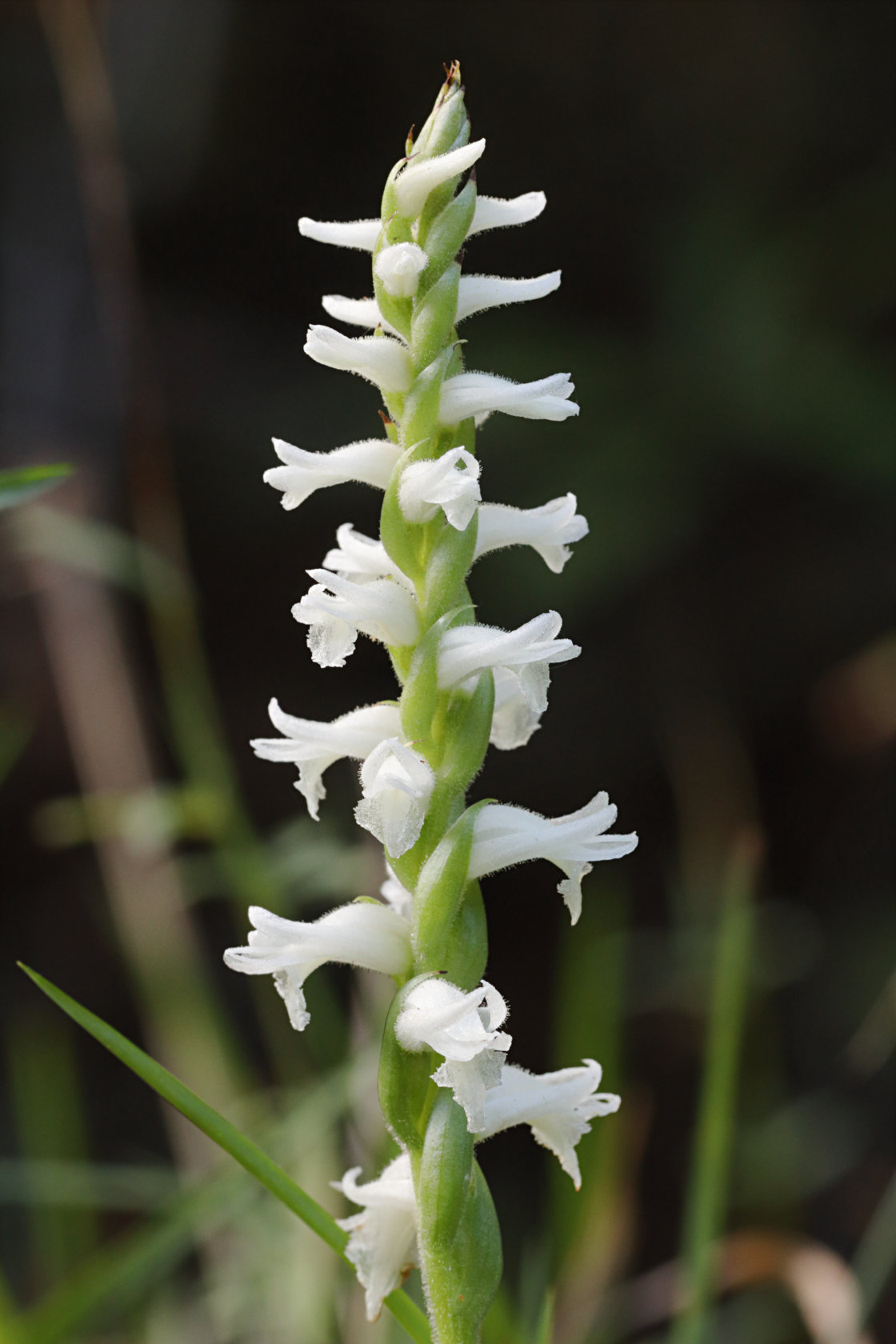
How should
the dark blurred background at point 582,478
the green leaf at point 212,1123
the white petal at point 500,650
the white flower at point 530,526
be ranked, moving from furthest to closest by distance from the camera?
the dark blurred background at point 582,478 < the white flower at point 530,526 < the white petal at point 500,650 < the green leaf at point 212,1123

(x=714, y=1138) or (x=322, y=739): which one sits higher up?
(x=322, y=739)

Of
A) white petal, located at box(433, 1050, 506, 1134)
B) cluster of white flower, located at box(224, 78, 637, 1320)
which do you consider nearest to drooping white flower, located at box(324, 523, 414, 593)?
cluster of white flower, located at box(224, 78, 637, 1320)

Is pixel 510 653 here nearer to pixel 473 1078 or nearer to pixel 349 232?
pixel 473 1078

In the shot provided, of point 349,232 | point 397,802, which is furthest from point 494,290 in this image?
point 397,802

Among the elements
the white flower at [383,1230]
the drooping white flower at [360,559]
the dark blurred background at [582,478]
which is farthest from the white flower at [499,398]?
the dark blurred background at [582,478]

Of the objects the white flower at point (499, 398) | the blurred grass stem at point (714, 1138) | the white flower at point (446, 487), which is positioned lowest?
the blurred grass stem at point (714, 1138)

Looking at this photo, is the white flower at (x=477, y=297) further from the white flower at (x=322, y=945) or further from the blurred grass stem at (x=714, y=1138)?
the blurred grass stem at (x=714, y=1138)

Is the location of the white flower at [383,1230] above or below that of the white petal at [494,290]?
below

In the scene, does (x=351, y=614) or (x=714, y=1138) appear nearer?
(x=351, y=614)
